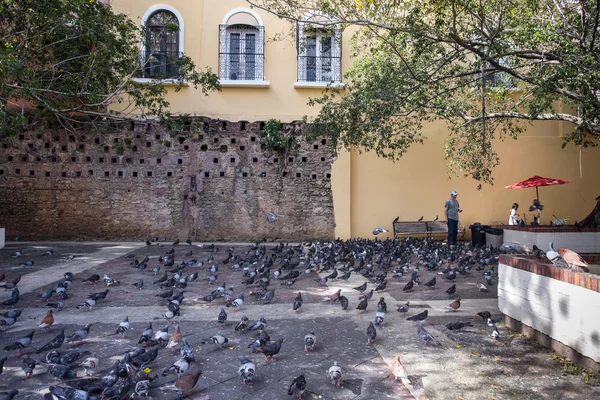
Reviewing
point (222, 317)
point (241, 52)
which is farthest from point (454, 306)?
point (241, 52)

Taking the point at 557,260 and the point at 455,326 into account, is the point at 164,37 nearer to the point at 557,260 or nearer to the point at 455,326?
the point at 455,326

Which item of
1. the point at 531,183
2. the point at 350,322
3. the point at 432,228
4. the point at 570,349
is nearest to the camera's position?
the point at 570,349

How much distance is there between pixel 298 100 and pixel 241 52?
9.64ft

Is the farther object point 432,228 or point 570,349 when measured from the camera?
point 432,228

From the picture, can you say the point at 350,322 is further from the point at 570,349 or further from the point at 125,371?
the point at 125,371

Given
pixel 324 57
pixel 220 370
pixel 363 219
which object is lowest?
pixel 220 370

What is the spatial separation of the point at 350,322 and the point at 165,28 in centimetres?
1414

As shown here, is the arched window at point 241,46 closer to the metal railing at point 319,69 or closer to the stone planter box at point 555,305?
the metal railing at point 319,69

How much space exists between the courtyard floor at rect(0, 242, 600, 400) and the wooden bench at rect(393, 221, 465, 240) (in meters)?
6.94

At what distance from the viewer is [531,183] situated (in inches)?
549

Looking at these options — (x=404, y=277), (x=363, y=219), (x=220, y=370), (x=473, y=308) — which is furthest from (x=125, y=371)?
(x=363, y=219)

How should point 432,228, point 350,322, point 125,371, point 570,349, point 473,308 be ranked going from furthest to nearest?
point 432,228
point 473,308
point 350,322
point 570,349
point 125,371

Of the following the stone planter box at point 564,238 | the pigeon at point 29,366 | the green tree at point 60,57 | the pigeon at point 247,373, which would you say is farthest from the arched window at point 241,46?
the pigeon at point 247,373

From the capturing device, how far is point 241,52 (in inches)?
621
